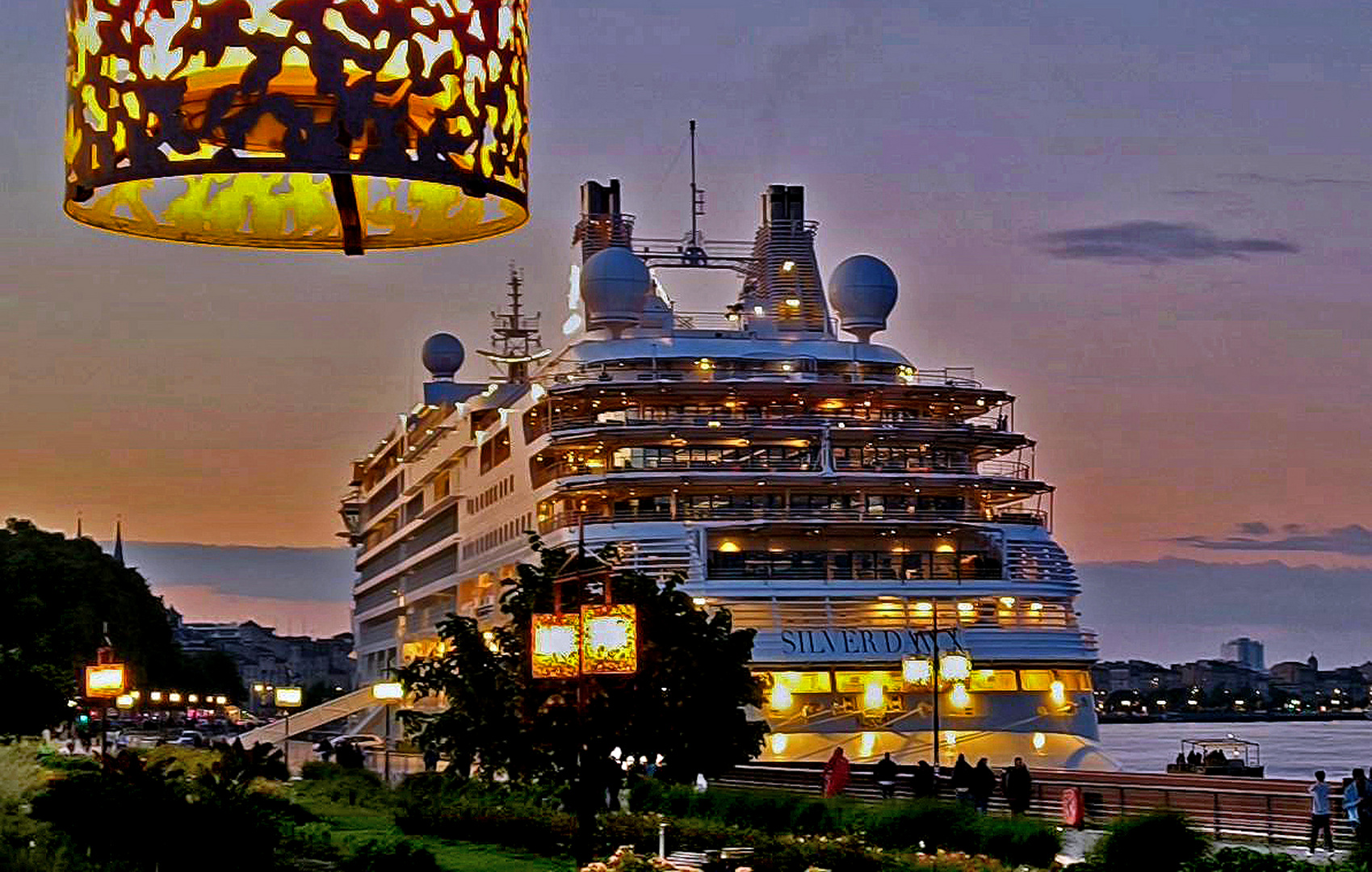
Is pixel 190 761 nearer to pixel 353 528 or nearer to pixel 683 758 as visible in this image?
pixel 683 758

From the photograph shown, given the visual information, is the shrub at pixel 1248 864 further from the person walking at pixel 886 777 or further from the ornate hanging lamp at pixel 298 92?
the person walking at pixel 886 777

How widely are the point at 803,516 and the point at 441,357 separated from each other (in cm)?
4846

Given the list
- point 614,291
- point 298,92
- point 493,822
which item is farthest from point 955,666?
point 298,92

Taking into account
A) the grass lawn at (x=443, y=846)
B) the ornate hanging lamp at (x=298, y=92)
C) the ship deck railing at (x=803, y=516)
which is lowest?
the grass lawn at (x=443, y=846)

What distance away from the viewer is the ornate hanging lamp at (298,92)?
9.78ft

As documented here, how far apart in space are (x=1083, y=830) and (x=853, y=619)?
71.6 ft

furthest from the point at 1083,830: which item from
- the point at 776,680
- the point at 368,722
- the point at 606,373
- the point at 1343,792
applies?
the point at 368,722

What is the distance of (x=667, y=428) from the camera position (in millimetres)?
57125

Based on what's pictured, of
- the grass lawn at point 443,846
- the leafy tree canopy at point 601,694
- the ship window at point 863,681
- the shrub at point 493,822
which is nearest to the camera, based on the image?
the leafy tree canopy at point 601,694

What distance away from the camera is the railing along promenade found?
3231 cm

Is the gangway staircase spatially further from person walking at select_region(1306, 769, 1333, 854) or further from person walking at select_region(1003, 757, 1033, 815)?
person walking at select_region(1306, 769, 1333, 854)

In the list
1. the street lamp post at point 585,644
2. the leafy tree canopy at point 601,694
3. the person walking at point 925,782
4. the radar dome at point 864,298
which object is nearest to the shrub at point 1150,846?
the street lamp post at point 585,644

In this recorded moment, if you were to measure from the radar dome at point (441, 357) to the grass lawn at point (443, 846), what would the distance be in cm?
5968

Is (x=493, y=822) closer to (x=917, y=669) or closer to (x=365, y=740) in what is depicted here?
(x=917, y=669)
